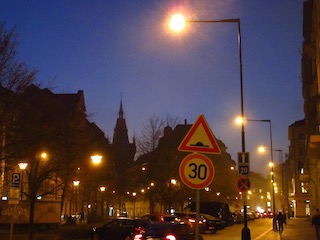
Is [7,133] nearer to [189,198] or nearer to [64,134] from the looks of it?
[64,134]

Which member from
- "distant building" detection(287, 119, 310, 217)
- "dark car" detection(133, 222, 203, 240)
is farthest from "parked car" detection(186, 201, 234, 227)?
"distant building" detection(287, 119, 310, 217)

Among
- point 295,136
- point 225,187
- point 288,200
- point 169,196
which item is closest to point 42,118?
point 169,196

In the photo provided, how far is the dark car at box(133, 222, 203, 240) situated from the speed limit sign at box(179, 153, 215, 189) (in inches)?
261

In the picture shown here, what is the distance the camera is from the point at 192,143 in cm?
1017

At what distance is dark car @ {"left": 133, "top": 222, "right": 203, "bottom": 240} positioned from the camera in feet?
53.8

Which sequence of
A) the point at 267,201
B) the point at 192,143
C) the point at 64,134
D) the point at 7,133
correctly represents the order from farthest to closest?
the point at 267,201 < the point at 64,134 < the point at 7,133 < the point at 192,143

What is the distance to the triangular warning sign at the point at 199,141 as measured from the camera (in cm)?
1016

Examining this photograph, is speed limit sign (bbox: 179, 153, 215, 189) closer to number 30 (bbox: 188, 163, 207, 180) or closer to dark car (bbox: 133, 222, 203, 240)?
number 30 (bbox: 188, 163, 207, 180)

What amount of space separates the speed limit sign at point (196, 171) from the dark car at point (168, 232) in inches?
261

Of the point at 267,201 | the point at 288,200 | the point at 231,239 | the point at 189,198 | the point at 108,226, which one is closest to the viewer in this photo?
the point at 108,226

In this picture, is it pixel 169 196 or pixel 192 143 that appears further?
pixel 169 196

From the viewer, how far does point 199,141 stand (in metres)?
10.2

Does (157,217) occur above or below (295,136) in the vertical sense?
below

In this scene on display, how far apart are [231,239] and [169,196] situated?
23.2 m
